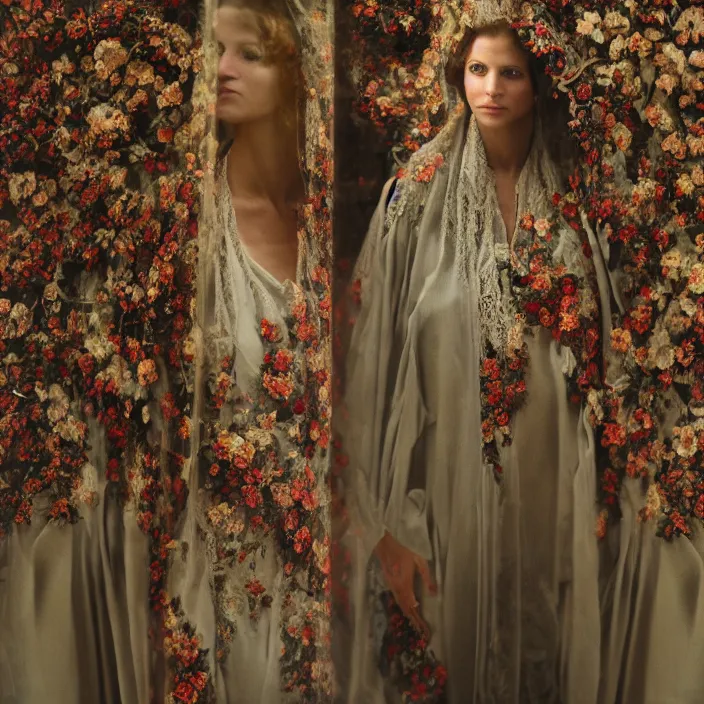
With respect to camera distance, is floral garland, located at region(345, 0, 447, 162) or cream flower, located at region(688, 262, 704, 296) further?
floral garland, located at region(345, 0, 447, 162)

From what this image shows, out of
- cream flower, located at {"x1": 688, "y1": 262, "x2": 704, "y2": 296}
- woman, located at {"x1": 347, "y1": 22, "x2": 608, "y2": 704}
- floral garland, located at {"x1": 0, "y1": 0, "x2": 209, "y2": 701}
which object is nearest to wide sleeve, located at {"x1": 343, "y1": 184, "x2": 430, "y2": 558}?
woman, located at {"x1": 347, "y1": 22, "x2": 608, "y2": 704}

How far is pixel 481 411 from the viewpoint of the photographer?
224cm

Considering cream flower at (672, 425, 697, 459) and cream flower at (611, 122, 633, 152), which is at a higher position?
cream flower at (611, 122, 633, 152)

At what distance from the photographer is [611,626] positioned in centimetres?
218

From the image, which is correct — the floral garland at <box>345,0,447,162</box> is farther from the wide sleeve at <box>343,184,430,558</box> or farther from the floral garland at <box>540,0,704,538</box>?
the floral garland at <box>540,0,704,538</box>

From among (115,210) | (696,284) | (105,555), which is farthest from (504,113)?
(105,555)

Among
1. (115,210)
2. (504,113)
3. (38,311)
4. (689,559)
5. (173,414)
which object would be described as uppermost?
(504,113)

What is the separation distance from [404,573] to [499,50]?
1.19 m

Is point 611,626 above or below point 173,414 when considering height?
below

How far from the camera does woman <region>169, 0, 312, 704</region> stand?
2.20 meters

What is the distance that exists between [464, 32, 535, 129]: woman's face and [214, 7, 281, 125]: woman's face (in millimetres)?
443

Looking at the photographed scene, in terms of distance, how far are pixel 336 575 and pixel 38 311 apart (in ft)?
2.92

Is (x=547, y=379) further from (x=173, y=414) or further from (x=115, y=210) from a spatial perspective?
(x=115, y=210)

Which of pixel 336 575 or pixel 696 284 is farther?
pixel 336 575
